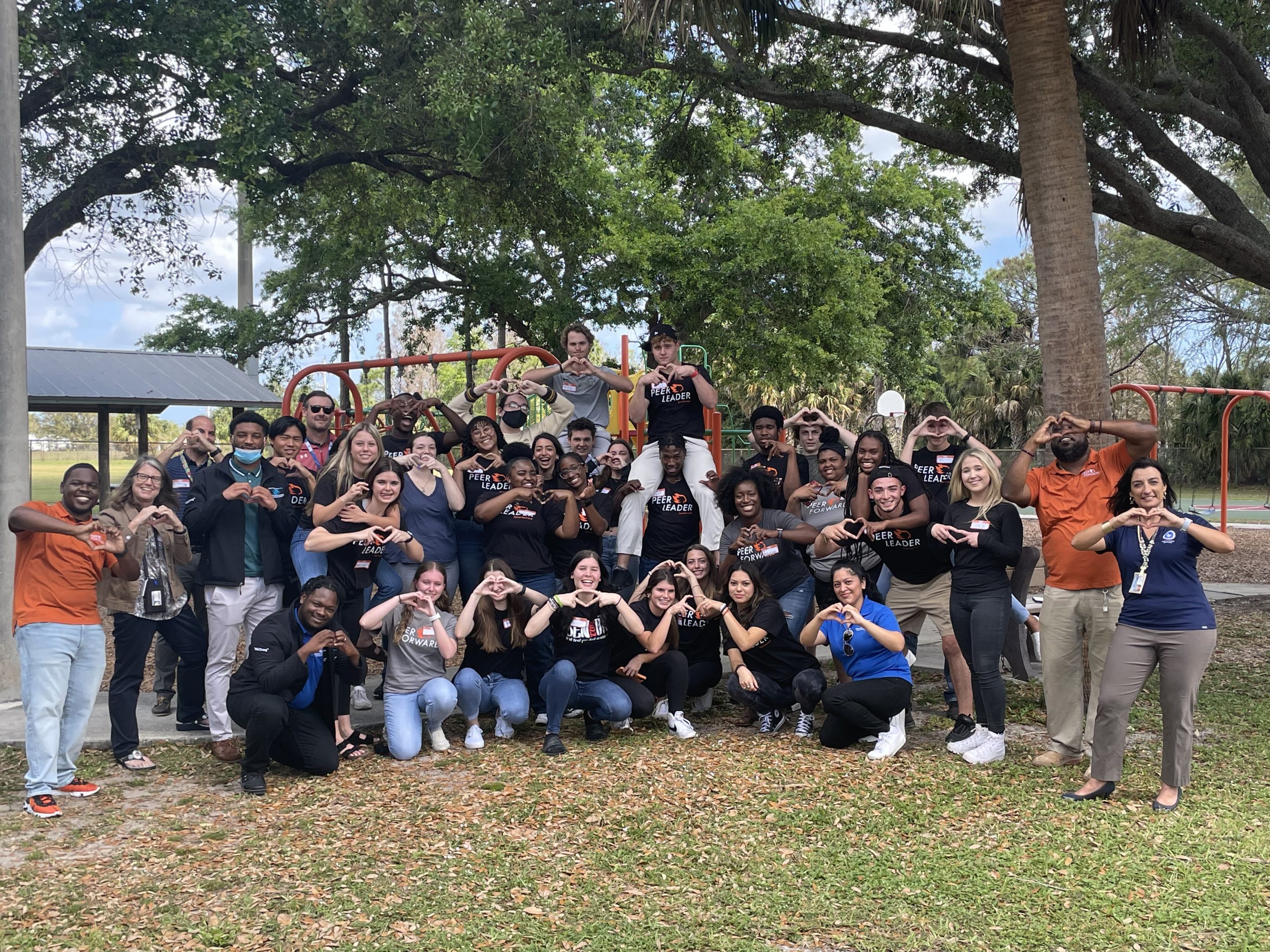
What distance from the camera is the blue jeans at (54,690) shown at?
537 cm

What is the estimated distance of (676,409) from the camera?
797cm

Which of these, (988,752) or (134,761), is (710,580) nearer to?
(988,752)

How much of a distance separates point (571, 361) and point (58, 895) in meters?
5.06

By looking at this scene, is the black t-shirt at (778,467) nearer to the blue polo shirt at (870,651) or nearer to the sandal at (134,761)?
the blue polo shirt at (870,651)

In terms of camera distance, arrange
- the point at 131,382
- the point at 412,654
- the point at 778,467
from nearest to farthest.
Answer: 1. the point at 412,654
2. the point at 778,467
3. the point at 131,382

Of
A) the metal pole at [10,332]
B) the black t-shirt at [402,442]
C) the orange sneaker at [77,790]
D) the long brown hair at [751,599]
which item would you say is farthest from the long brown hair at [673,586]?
the metal pole at [10,332]

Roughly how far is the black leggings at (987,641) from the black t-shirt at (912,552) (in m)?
0.41

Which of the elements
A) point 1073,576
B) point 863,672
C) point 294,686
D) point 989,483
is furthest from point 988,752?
point 294,686

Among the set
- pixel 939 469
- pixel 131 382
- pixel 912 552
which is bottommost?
pixel 912 552

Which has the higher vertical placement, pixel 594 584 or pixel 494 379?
pixel 494 379

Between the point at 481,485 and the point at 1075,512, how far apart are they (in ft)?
12.4

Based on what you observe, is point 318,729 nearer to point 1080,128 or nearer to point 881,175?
point 1080,128

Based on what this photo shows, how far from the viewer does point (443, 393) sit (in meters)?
40.0

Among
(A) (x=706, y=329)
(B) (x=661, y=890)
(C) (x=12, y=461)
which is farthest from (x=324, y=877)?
(A) (x=706, y=329)
